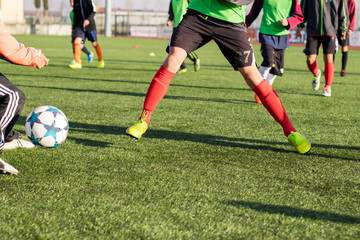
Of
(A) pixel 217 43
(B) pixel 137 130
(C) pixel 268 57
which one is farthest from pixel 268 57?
(B) pixel 137 130

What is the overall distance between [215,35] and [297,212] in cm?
175

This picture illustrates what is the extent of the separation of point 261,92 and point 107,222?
198cm

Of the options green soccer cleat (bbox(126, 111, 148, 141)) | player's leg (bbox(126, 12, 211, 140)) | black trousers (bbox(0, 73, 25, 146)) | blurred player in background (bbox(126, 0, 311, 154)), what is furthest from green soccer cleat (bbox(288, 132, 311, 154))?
black trousers (bbox(0, 73, 25, 146))

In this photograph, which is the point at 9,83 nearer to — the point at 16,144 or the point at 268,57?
the point at 16,144

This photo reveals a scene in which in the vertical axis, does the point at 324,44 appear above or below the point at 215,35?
below

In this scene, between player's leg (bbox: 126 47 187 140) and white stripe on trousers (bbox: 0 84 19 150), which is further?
player's leg (bbox: 126 47 187 140)

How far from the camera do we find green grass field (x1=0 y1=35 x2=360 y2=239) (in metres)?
2.07

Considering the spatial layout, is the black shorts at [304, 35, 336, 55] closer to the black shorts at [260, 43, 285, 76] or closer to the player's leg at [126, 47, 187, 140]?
the black shorts at [260, 43, 285, 76]

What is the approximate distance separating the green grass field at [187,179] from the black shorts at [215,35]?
0.78 m

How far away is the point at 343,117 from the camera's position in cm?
524

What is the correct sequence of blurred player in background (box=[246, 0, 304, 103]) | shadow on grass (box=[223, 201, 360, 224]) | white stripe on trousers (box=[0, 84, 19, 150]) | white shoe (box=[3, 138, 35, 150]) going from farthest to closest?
1. blurred player in background (box=[246, 0, 304, 103])
2. white shoe (box=[3, 138, 35, 150])
3. white stripe on trousers (box=[0, 84, 19, 150])
4. shadow on grass (box=[223, 201, 360, 224])

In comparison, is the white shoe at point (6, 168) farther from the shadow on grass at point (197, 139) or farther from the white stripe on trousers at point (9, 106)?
the shadow on grass at point (197, 139)

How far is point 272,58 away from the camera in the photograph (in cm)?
611

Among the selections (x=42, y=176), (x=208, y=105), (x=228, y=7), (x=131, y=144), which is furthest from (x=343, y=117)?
(x=42, y=176)
